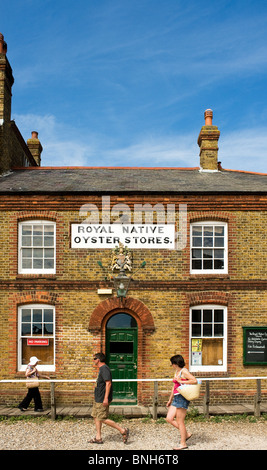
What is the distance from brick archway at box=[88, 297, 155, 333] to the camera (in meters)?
10.8

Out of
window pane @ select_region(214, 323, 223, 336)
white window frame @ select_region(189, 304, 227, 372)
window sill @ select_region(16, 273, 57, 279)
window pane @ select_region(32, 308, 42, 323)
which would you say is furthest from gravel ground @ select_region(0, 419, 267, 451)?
window sill @ select_region(16, 273, 57, 279)

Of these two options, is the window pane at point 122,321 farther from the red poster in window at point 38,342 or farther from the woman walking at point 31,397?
the woman walking at point 31,397

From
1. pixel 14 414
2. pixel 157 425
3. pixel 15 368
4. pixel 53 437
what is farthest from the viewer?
pixel 15 368

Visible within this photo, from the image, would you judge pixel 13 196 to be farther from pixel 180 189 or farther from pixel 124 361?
pixel 124 361

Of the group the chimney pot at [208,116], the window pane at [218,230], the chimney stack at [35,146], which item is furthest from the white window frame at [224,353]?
the chimney stack at [35,146]

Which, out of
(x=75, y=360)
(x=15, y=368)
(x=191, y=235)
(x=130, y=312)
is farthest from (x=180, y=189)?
(x=15, y=368)

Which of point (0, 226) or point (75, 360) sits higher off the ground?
point (0, 226)

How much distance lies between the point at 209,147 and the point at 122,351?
27.0 feet

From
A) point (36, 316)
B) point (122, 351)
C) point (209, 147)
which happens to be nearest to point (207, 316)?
point (122, 351)

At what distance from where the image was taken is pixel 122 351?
36.3 feet

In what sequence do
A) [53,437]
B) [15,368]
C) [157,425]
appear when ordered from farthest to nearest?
1. [15,368]
2. [157,425]
3. [53,437]

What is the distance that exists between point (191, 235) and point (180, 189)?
142 cm

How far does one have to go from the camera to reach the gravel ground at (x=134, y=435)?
750 cm

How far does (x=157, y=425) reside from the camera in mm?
8859
